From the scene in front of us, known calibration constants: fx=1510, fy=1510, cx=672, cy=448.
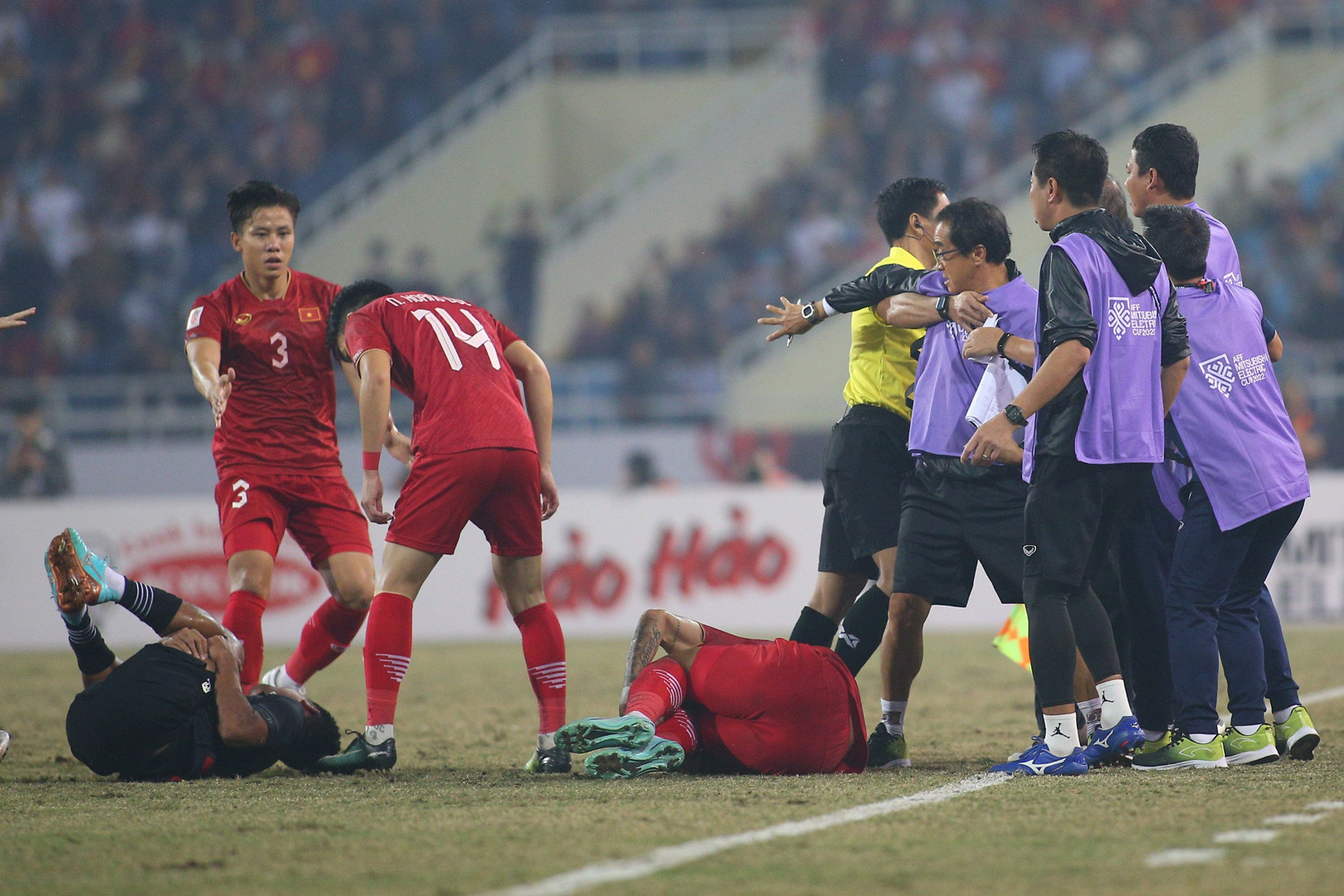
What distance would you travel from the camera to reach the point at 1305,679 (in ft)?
25.9

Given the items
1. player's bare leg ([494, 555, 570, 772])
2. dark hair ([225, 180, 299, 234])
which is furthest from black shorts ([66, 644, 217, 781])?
dark hair ([225, 180, 299, 234])

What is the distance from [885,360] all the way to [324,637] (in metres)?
2.49

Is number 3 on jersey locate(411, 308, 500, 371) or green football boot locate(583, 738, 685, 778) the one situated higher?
number 3 on jersey locate(411, 308, 500, 371)

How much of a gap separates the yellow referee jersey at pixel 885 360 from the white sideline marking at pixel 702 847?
1643 mm

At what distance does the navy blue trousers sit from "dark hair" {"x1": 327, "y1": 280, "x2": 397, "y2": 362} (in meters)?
2.97

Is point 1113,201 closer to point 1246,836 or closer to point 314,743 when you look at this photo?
point 1246,836

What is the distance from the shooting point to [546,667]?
5293 millimetres

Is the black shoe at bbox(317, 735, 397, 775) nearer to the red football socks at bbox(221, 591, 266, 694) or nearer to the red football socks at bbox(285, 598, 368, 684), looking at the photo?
the red football socks at bbox(221, 591, 266, 694)

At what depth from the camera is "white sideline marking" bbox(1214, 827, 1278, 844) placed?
3.44 meters

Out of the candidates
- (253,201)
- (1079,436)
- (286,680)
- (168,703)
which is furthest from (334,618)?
(1079,436)

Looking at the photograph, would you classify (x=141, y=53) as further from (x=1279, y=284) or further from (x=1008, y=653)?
(x=1008, y=653)

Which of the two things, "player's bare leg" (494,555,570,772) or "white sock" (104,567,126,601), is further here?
"player's bare leg" (494,555,570,772)

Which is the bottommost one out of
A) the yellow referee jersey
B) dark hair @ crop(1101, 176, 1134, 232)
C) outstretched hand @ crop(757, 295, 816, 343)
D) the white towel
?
the white towel

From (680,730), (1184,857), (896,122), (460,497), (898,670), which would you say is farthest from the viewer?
(896,122)
